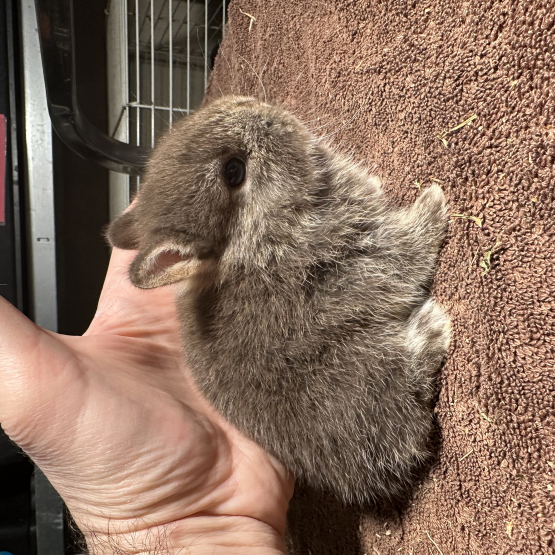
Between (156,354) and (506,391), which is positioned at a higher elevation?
(506,391)

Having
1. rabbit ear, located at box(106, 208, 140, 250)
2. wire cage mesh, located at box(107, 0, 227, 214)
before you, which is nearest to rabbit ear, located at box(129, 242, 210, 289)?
rabbit ear, located at box(106, 208, 140, 250)

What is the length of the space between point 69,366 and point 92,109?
3953 millimetres

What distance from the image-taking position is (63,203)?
15.5 ft

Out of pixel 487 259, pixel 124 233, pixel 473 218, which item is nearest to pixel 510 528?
pixel 487 259

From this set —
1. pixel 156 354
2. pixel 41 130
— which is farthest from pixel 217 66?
pixel 156 354

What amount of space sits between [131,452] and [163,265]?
2.32 feet

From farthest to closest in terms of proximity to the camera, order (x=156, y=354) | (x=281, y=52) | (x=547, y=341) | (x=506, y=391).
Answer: (x=281, y=52)
(x=156, y=354)
(x=506, y=391)
(x=547, y=341)

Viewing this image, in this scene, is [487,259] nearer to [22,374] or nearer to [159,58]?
[22,374]

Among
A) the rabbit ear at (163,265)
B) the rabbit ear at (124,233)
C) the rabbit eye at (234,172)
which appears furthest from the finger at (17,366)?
the rabbit eye at (234,172)

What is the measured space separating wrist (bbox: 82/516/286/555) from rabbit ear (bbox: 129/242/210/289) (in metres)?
0.95

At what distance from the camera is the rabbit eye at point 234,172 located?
6.49 ft

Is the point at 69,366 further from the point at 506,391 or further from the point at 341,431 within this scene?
the point at 506,391

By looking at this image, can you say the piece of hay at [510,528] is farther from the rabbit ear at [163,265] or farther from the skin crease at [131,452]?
the rabbit ear at [163,265]

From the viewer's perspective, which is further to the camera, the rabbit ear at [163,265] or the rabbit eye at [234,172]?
the rabbit eye at [234,172]
